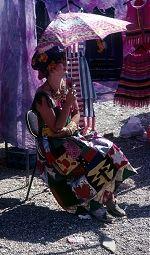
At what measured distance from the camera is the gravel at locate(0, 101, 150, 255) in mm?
4277

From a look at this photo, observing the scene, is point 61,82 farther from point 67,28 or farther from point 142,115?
point 142,115

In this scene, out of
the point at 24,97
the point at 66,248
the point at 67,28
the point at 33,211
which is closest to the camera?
the point at 66,248

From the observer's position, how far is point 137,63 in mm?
Result: 6656

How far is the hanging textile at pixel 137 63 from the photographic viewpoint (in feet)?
21.4

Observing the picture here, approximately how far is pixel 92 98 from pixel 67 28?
6.60 feet

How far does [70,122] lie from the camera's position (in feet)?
15.9

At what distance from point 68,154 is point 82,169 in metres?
0.18

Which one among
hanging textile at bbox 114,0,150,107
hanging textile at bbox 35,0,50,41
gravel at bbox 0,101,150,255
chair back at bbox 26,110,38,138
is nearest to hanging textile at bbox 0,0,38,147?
gravel at bbox 0,101,150,255

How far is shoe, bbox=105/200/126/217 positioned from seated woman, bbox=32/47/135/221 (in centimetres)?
4

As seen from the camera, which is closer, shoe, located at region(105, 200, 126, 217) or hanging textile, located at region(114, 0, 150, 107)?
shoe, located at region(105, 200, 126, 217)

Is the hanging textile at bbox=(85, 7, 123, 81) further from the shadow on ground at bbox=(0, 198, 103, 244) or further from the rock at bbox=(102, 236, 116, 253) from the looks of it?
the rock at bbox=(102, 236, 116, 253)

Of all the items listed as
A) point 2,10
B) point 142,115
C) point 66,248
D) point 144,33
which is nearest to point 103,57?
point 142,115

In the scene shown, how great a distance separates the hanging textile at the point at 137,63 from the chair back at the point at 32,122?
7.58 feet

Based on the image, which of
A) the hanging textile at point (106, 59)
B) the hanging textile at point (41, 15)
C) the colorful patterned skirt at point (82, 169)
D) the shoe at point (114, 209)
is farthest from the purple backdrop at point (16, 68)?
the hanging textile at point (106, 59)
